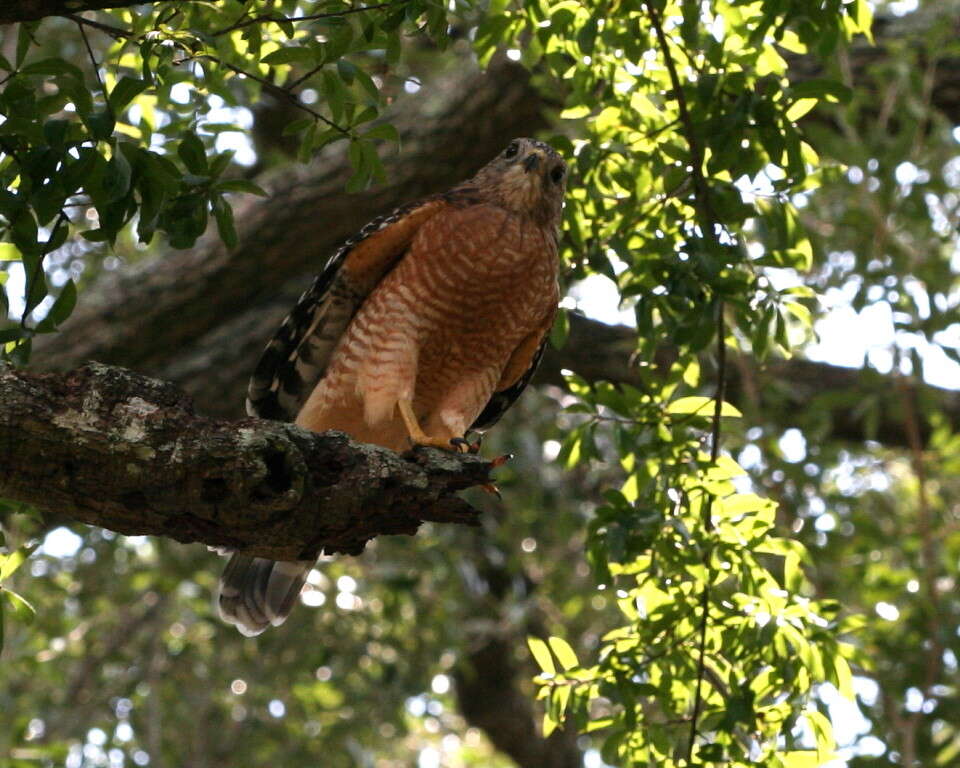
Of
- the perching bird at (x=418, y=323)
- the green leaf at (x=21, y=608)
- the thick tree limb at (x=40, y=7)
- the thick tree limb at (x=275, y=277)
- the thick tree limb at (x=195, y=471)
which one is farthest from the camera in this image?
the thick tree limb at (x=275, y=277)

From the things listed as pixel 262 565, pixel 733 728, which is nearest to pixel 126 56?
pixel 262 565

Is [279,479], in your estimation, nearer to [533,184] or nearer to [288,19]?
[288,19]

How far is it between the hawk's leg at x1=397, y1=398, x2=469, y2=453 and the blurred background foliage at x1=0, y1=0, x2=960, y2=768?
1.30ft

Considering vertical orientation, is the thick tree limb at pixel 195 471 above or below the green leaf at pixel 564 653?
above

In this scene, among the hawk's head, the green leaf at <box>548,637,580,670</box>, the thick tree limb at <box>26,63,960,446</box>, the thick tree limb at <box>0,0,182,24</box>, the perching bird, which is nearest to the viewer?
the thick tree limb at <box>0,0,182,24</box>

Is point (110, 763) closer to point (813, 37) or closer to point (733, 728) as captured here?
point (733, 728)

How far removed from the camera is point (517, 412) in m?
8.83

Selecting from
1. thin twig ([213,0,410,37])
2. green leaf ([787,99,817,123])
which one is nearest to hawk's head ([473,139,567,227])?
green leaf ([787,99,817,123])

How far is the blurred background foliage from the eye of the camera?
3637 mm

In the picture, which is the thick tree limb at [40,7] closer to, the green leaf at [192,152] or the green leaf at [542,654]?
the green leaf at [192,152]

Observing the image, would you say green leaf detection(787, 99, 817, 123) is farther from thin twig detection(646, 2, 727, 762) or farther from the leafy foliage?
the leafy foliage

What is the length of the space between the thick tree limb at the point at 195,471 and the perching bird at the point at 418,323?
135 centimetres

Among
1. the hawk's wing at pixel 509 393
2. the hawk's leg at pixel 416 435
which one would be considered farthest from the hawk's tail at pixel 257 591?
the hawk's wing at pixel 509 393

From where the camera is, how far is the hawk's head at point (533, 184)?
4.96 meters
